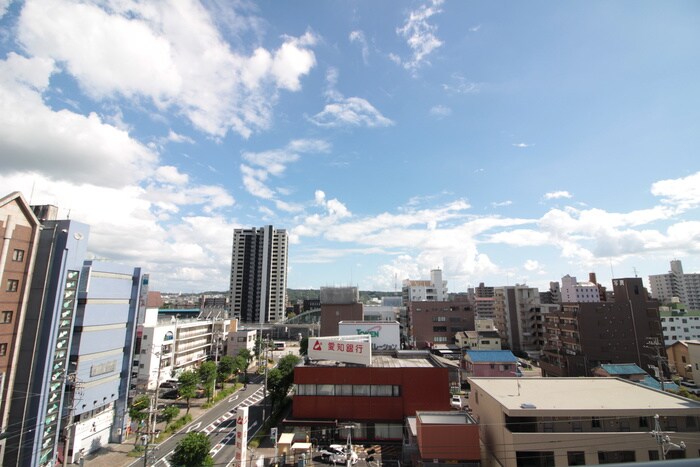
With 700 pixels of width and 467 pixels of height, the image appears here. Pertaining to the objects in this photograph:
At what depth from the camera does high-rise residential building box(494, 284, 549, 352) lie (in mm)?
78312

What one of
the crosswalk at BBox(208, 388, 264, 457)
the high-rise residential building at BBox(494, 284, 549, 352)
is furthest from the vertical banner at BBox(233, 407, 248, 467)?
the high-rise residential building at BBox(494, 284, 549, 352)

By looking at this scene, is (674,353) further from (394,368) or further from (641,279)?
(394,368)

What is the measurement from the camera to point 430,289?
344 feet

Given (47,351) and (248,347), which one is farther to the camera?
(248,347)

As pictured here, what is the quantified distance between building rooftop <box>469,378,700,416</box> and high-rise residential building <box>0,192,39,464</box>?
3540 cm

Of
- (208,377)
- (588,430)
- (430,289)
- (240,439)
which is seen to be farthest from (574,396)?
(430,289)

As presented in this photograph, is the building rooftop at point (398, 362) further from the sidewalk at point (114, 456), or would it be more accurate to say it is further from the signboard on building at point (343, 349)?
the sidewalk at point (114, 456)

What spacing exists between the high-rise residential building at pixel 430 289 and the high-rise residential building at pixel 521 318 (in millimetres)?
21360

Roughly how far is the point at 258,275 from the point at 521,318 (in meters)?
76.8

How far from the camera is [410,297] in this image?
105625 millimetres

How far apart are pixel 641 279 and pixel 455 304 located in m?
32.0

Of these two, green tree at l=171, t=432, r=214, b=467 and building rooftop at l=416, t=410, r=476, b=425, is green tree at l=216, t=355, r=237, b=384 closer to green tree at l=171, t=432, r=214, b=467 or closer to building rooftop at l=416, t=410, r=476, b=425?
green tree at l=171, t=432, r=214, b=467

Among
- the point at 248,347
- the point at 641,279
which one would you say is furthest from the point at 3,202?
the point at 641,279

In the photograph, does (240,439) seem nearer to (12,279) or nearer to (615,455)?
(12,279)
